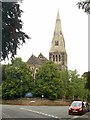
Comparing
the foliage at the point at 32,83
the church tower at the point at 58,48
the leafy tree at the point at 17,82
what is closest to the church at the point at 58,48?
the church tower at the point at 58,48

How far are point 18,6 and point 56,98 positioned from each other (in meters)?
84.0

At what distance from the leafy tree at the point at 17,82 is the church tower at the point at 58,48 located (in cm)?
7697

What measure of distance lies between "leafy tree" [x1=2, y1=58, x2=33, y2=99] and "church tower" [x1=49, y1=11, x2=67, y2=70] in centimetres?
7697

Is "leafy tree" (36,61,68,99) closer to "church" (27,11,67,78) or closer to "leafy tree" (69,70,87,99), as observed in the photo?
"leafy tree" (69,70,87,99)

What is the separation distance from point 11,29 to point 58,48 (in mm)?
163515

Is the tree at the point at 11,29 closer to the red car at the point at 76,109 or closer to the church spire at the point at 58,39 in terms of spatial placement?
the red car at the point at 76,109

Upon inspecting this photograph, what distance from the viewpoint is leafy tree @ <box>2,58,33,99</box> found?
9519 cm

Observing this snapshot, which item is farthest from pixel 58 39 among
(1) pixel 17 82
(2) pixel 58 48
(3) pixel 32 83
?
(1) pixel 17 82

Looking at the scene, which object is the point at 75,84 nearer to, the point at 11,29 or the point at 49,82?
the point at 49,82

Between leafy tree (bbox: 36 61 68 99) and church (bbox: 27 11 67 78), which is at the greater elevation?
church (bbox: 27 11 67 78)

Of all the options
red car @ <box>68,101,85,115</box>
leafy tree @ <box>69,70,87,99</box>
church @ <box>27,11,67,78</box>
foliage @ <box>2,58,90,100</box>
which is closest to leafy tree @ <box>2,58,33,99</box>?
foliage @ <box>2,58,90,100</box>

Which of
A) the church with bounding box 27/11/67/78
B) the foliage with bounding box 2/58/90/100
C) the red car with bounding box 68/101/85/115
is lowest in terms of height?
the red car with bounding box 68/101/85/115

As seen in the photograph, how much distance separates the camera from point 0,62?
58.4 feet

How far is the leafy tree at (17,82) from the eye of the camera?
95.2 m
